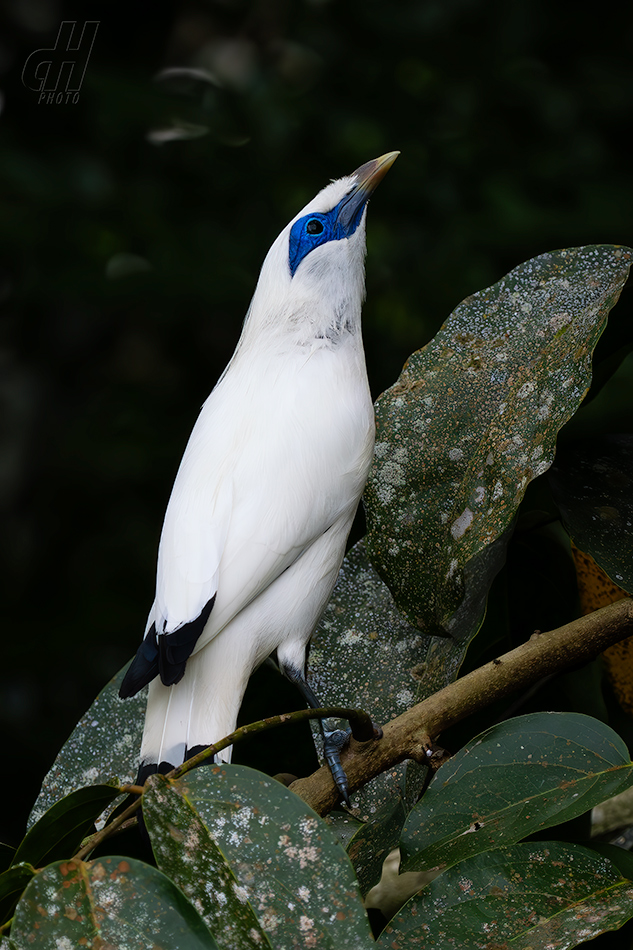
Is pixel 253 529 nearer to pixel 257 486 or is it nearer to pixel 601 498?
pixel 257 486

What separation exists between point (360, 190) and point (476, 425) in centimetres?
52

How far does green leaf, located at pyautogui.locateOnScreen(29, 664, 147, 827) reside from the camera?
104cm

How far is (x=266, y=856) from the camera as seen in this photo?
0.52m

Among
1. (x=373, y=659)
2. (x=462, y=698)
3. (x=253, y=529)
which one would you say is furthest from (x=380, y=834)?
(x=253, y=529)

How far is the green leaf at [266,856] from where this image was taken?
1.65 ft

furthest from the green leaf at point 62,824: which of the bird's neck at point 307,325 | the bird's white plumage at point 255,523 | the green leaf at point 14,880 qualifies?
the bird's neck at point 307,325

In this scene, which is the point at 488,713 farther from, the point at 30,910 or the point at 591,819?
the point at 30,910

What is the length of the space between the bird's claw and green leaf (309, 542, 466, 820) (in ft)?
0.10

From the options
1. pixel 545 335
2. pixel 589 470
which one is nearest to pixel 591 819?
pixel 589 470

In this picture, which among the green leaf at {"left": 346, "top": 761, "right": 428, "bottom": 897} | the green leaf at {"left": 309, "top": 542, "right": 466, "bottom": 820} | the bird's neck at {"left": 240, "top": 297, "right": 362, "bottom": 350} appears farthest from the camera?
the bird's neck at {"left": 240, "top": 297, "right": 362, "bottom": 350}

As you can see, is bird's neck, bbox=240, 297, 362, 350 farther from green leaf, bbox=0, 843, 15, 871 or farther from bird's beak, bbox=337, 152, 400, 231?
green leaf, bbox=0, 843, 15, 871

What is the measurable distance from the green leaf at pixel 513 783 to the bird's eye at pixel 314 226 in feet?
2.97

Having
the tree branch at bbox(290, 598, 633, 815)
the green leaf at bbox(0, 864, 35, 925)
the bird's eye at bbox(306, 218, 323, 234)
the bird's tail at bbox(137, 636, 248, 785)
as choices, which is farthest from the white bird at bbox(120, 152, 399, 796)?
the green leaf at bbox(0, 864, 35, 925)

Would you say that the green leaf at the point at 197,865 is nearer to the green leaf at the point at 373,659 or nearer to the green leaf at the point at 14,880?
the green leaf at the point at 14,880
